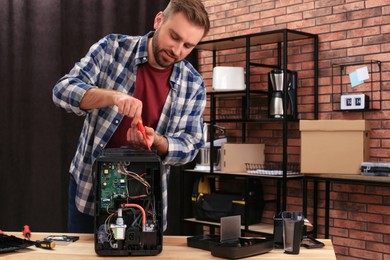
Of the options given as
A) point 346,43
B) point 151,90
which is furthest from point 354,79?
point 151,90

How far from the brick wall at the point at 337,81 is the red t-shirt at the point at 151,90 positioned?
2168 mm

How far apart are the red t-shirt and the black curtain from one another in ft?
7.25

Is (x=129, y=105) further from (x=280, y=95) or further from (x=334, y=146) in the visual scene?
(x=280, y=95)

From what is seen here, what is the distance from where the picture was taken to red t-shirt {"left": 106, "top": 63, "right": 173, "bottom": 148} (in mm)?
2160

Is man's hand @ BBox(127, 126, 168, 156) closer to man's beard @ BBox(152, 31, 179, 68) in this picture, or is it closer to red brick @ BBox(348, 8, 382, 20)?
man's beard @ BBox(152, 31, 179, 68)

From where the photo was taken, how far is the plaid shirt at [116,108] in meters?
2.03

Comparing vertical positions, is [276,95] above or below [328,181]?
above

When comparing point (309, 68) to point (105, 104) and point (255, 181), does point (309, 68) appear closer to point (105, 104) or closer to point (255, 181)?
point (255, 181)

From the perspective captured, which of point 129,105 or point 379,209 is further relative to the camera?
point 379,209

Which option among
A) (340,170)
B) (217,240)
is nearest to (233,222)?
(217,240)

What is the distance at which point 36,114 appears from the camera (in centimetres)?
417

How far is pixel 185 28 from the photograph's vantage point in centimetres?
196

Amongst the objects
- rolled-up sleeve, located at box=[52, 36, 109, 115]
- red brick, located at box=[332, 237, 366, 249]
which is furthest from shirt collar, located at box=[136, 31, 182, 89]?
red brick, located at box=[332, 237, 366, 249]

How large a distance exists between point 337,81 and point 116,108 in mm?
2480
